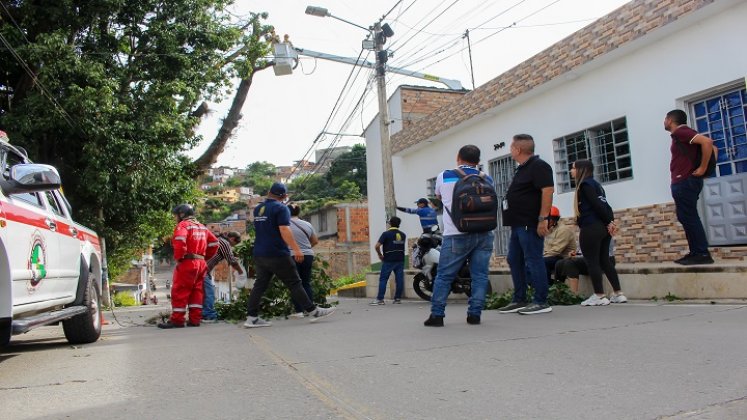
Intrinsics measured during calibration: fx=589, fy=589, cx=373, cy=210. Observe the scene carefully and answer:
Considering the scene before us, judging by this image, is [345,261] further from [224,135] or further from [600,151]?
[600,151]

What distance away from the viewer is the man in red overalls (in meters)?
7.77

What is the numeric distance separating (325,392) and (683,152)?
5.41m

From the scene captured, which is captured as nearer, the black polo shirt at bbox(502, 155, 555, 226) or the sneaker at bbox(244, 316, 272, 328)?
the black polo shirt at bbox(502, 155, 555, 226)

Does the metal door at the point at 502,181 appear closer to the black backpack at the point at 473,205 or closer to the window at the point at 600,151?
the window at the point at 600,151

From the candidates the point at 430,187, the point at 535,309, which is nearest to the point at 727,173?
the point at 535,309

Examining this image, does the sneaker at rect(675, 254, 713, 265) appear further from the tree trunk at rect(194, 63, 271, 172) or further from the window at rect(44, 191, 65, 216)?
the tree trunk at rect(194, 63, 271, 172)

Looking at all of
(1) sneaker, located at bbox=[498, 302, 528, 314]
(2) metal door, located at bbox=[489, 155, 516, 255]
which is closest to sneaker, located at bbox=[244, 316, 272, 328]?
(1) sneaker, located at bbox=[498, 302, 528, 314]

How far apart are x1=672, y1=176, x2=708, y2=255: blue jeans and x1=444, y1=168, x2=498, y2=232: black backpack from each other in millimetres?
2642

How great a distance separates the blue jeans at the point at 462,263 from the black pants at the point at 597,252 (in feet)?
5.10

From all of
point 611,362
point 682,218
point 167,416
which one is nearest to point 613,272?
point 682,218

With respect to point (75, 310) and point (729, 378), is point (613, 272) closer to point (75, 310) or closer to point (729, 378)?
point (729, 378)

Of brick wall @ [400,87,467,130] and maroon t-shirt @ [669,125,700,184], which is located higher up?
brick wall @ [400,87,467,130]

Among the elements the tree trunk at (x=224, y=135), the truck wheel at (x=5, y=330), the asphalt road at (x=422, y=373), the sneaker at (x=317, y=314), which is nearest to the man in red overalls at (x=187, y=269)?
the sneaker at (x=317, y=314)

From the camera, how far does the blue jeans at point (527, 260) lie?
6.09 m
